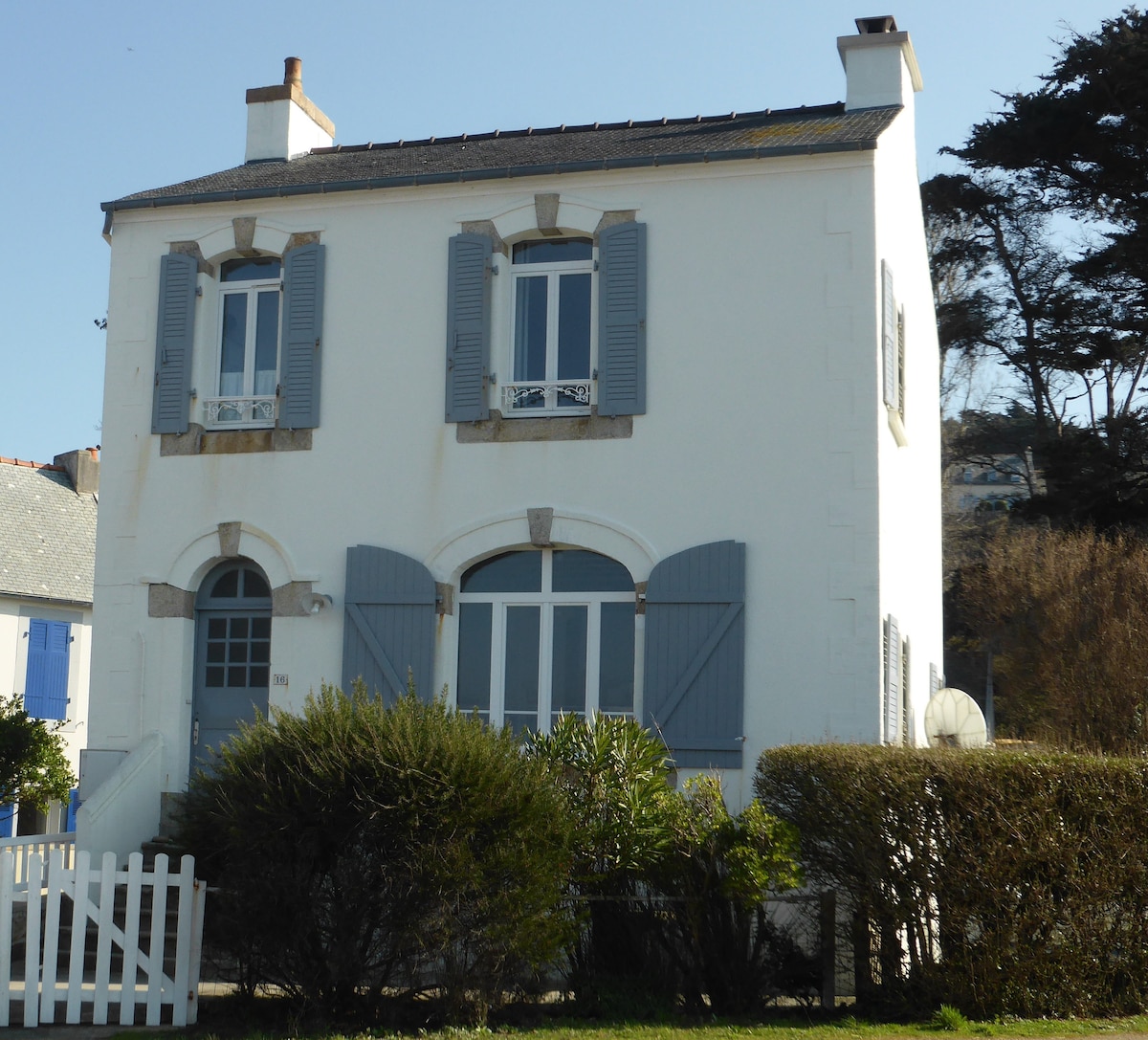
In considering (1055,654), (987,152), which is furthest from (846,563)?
(987,152)

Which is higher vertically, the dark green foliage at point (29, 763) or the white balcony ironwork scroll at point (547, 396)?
the white balcony ironwork scroll at point (547, 396)

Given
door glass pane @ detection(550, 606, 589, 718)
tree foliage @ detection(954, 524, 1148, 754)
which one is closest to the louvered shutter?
door glass pane @ detection(550, 606, 589, 718)

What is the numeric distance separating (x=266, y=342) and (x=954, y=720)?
6.88 m

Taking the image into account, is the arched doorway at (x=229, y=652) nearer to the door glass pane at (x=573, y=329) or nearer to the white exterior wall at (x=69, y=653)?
the door glass pane at (x=573, y=329)

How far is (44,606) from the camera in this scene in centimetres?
2403

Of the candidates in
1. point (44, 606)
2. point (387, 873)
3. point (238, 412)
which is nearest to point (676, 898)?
point (387, 873)

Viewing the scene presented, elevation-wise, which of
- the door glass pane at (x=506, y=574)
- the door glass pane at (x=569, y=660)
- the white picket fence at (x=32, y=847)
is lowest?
the white picket fence at (x=32, y=847)

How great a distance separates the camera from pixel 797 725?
11.1 metres

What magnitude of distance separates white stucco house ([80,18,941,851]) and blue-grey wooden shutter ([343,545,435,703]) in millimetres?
25

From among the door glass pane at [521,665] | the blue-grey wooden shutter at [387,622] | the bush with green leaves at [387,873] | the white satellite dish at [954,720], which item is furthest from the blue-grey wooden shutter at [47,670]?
the bush with green leaves at [387,873]

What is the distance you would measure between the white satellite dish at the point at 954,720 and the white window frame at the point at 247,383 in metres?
6.30

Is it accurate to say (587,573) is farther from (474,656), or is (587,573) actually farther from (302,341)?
(302,341)

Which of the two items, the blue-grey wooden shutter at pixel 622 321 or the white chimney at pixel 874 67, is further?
the white chimney at pixel 874 67

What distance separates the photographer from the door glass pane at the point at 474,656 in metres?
11.9
